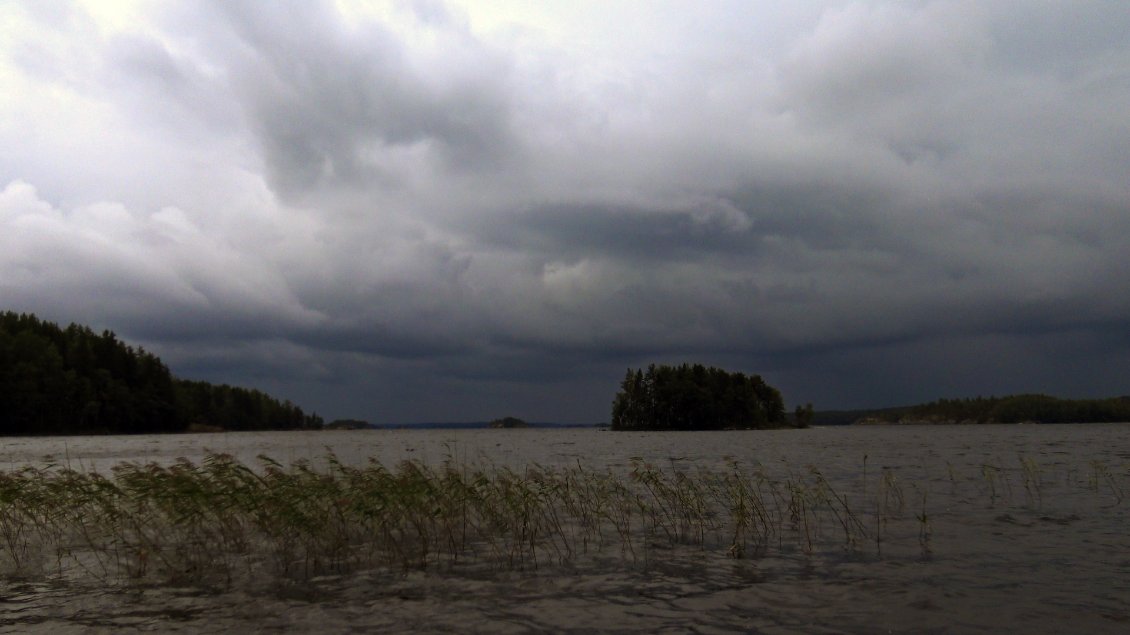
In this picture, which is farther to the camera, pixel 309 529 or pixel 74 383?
pixel 74 383

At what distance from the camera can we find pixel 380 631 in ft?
49.8

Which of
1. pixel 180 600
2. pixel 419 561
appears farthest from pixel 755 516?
pixel 180 600

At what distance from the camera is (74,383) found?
6545 inches

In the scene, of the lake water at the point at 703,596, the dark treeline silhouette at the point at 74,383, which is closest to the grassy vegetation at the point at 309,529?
the lake water at the point at 703,596

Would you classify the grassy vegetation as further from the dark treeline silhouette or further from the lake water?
the dark treeline silhouette

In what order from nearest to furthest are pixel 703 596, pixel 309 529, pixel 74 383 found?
pixel 703 596, pixel 309 529, pixel 74 383

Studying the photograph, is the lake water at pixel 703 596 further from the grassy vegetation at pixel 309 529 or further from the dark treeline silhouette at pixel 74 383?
the dark treeline silhouette at pixel 74 383

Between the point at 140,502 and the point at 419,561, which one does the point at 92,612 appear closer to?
the point at 140,502

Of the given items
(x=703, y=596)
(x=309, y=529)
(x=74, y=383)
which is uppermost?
(x=74, y=383)

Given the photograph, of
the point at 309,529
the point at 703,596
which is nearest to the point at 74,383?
the point at 309,529

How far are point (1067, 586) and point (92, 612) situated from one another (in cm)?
2314

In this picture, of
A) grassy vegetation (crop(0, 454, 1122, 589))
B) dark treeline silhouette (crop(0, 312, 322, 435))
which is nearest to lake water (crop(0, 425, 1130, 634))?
grassy vegetation (crop(0, 454, 1122, 589))

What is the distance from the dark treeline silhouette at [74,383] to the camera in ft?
516

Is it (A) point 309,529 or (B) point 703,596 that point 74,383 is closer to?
(A) point 309,529
